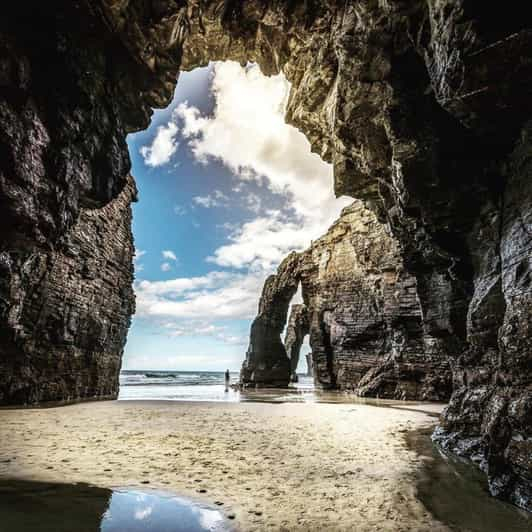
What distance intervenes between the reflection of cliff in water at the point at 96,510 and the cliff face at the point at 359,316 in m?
14.6

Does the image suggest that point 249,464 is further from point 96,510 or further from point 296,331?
point 296,331

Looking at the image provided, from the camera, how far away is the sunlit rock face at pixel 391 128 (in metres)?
3.94

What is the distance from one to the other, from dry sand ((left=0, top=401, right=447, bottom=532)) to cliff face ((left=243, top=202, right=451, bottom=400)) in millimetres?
11170

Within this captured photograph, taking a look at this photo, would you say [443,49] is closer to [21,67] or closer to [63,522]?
[21,67]

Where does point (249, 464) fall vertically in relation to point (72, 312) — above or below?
below

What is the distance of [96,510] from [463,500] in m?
3.40

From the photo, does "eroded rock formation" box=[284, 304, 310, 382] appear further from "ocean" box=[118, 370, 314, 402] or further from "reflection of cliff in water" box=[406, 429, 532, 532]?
"reflection of cliff in water" box=[406, 429, 532, 532]

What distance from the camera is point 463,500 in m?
3.21

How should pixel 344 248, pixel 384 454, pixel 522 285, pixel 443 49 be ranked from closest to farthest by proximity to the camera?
pixel 522 285
pixel 443 49
pixel 384 454
pixel 344 248

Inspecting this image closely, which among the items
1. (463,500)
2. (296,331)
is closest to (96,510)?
(463,500)

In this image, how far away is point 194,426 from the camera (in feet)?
22.8

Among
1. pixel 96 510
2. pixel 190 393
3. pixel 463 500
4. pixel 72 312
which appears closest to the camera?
pixel 96 510

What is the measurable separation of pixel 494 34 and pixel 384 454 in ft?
18.8

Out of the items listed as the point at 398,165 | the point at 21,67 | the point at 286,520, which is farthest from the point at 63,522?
the point at 398,165
